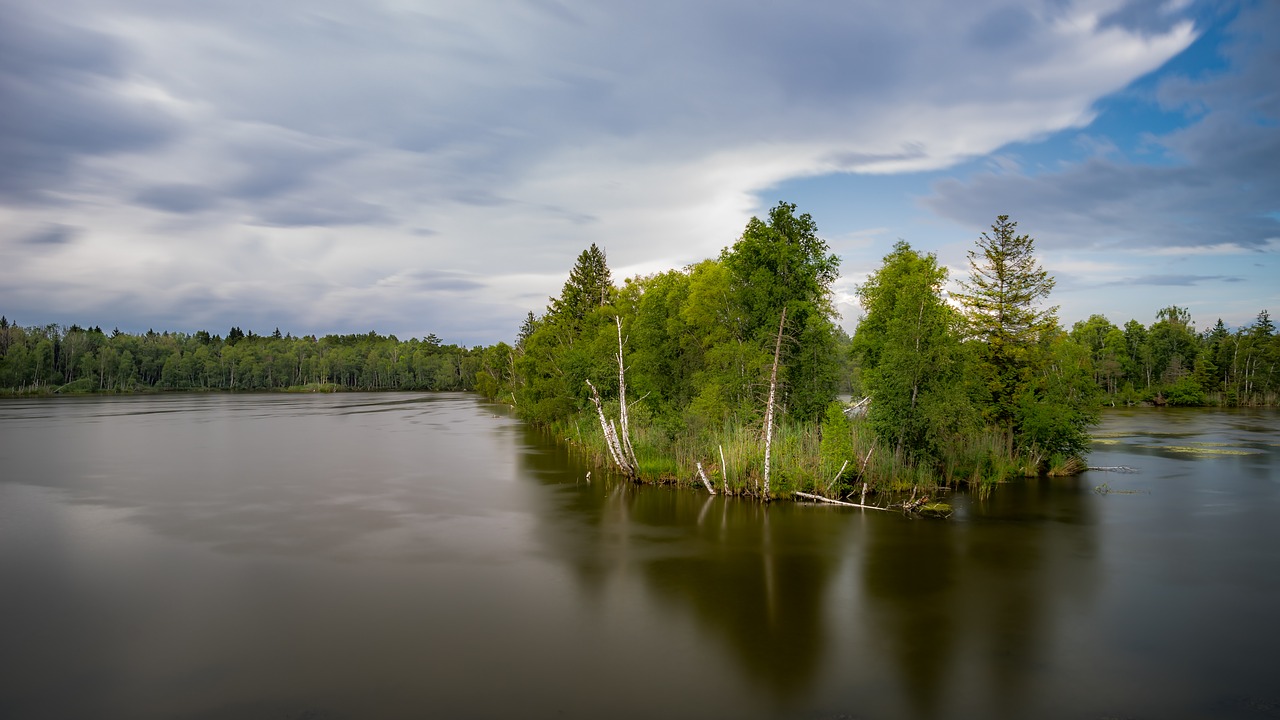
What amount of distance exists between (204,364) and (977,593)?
163263 millimetres

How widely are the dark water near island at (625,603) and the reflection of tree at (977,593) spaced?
2.6 inches

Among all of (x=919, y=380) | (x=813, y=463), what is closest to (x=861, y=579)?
(x=813, y=463)

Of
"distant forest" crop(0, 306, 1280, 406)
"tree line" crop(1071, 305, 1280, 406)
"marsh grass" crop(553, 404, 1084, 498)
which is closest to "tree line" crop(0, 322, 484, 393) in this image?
"distant forest" crop(0, 306, 1280, 406)

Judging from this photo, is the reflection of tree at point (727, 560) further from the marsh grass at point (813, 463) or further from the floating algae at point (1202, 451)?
the floating algae at point (1202, 451)

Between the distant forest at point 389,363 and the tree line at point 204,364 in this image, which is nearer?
the distant forest at point 389,363

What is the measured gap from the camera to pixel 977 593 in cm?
1307

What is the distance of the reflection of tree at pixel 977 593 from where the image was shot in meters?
9.41

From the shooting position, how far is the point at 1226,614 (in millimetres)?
12242

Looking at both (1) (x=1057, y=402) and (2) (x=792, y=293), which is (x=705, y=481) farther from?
(1) (x=1057, y=402)

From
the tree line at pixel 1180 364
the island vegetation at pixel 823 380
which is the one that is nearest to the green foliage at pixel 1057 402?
the island vegetation at pixel 823 380

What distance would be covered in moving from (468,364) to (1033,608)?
14475cm

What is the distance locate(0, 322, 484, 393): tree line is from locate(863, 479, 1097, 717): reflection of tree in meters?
131

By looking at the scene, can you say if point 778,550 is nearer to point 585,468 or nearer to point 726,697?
point 726,697

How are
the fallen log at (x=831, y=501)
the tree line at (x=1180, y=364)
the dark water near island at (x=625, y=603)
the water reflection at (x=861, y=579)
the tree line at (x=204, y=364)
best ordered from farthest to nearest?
the tree line at (x=204, y=364) < the tree line at (x=1180, y=364) < the fallen log at (x=831, y=501) < the water reflection at (x=861, y=579) < the dark water near island at (x=625, y=603)
